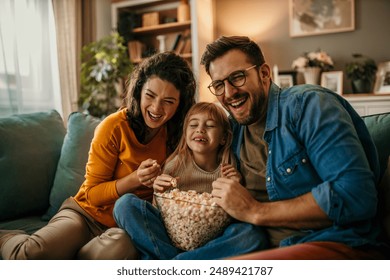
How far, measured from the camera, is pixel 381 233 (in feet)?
3.30

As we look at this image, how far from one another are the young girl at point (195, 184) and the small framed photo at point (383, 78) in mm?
2334

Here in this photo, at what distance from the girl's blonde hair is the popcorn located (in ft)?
0.67

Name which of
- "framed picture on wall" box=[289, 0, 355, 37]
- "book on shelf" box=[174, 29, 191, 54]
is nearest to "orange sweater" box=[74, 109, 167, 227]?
"book on shelf" box=[174, 29, 191, 54]

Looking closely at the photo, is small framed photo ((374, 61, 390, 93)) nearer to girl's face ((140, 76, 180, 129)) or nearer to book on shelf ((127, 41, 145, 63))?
book on shelf ((127, 41, 145, 63))

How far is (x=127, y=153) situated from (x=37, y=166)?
0.55 meters

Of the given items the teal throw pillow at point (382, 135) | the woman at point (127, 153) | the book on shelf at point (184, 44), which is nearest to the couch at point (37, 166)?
the woman at point (127, 153)

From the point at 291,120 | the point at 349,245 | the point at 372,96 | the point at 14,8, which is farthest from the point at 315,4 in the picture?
the point at 349,245

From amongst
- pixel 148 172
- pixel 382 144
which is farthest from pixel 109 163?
pixel 382 144

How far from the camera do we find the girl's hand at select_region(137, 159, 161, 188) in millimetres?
1163

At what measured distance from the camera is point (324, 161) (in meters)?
0.92

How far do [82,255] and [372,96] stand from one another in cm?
265

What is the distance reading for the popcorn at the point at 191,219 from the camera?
1035mm

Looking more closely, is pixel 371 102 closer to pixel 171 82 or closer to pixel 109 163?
pixel 171 82
